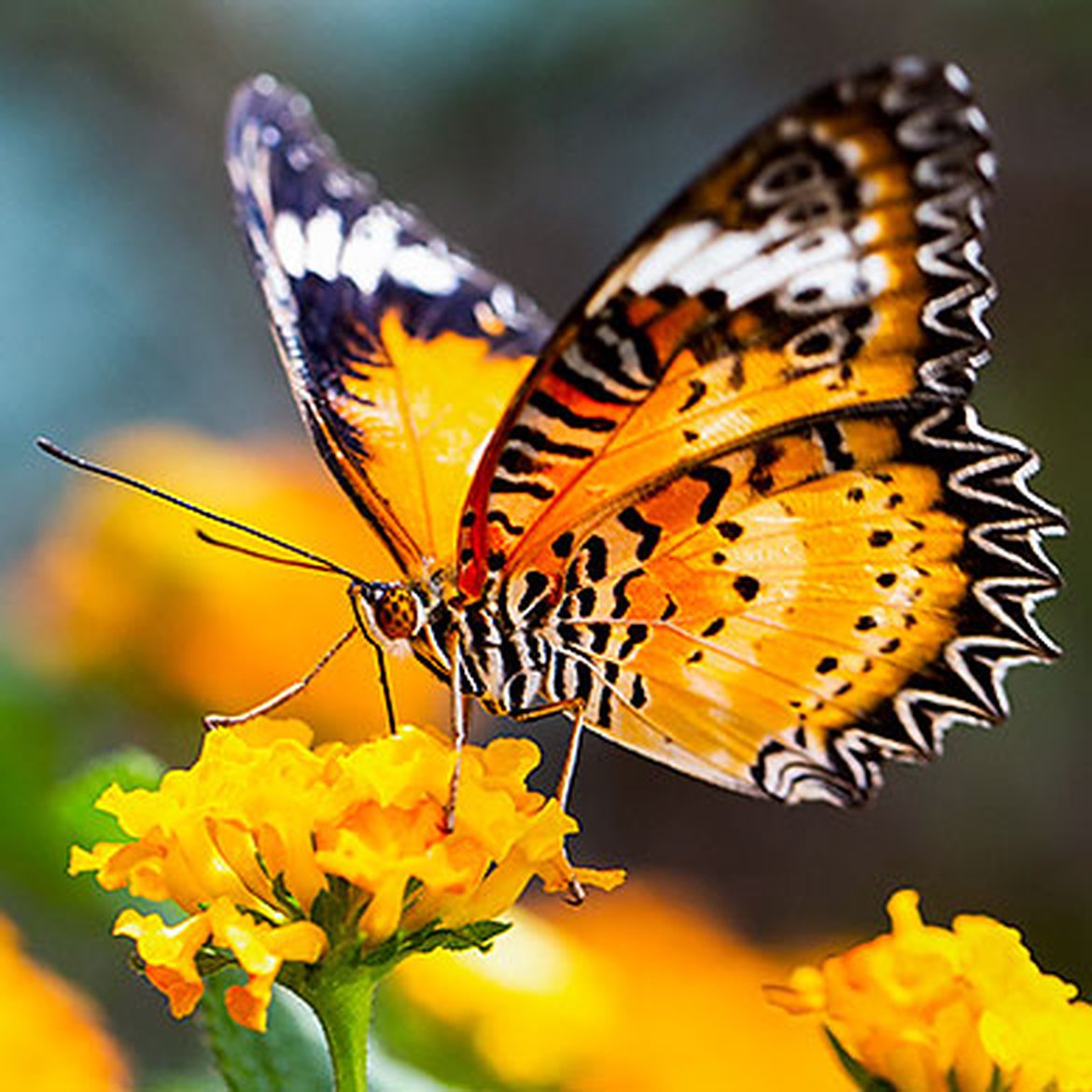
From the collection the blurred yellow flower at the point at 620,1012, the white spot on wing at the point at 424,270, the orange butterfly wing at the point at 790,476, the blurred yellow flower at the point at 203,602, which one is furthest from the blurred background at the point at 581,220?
the orange butterfly wing at the point at 790,476

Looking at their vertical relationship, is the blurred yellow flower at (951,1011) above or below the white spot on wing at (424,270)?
below

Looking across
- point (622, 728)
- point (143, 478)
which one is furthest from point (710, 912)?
point (622, 728)

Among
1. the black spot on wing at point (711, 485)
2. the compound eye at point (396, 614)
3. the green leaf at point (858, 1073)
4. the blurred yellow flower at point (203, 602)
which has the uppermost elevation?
the black spot on wing at point (711, 485)

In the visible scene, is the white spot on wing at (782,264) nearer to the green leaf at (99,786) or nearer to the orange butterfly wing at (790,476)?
the orange butterfly wing at (790,476)

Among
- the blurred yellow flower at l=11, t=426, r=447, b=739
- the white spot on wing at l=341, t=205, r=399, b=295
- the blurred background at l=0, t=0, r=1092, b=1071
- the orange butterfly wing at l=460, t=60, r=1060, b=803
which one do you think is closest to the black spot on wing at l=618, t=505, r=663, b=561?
the orange butterfly wing at l=460, t=60, r=1060, b=803

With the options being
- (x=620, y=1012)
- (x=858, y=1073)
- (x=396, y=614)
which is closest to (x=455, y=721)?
(x=396, y=614)

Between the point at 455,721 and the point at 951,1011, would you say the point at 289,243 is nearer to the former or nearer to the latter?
the point at 455,721
